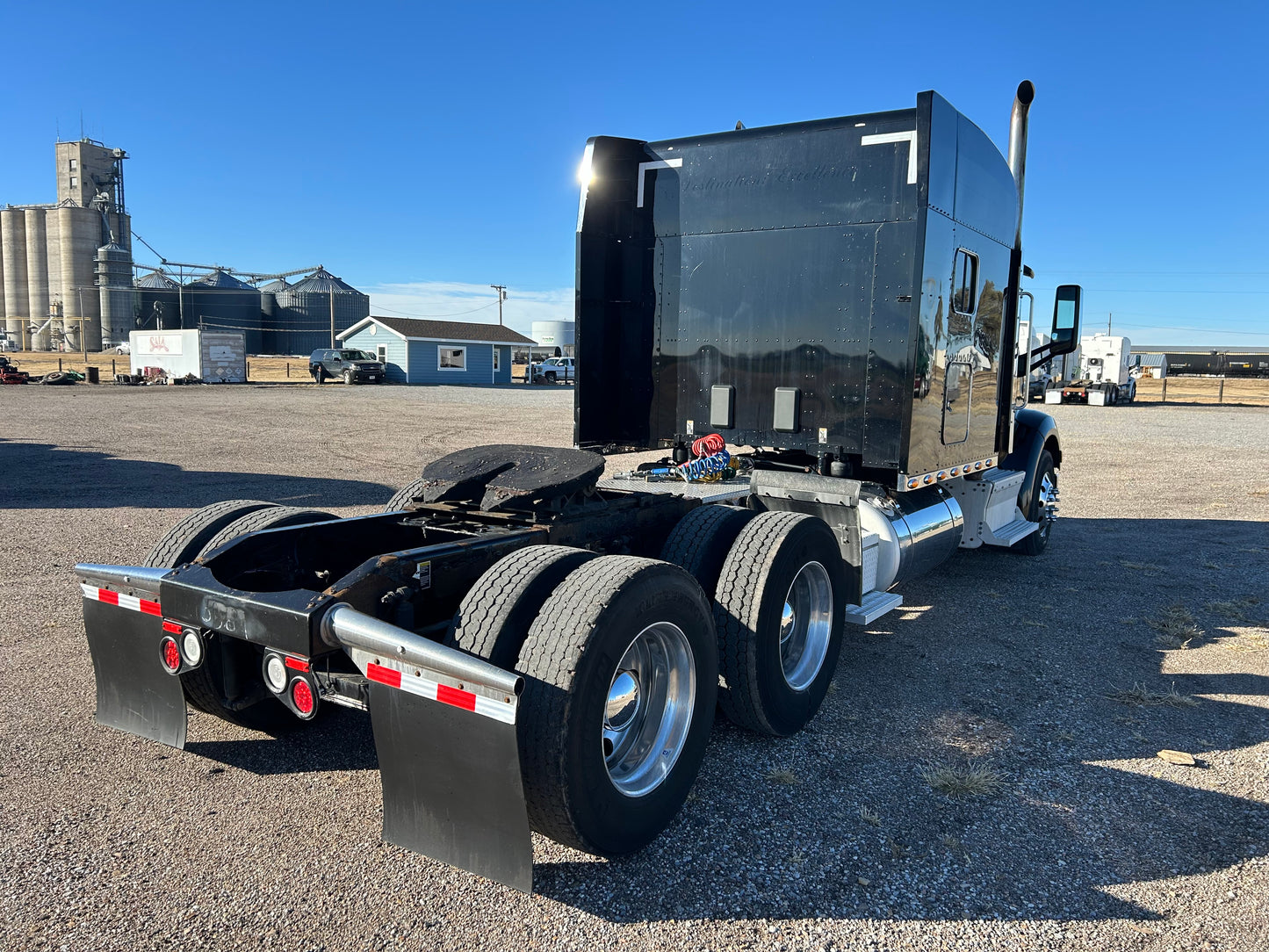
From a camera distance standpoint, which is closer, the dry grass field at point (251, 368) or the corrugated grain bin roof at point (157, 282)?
the dry grass field at point (251, 368)

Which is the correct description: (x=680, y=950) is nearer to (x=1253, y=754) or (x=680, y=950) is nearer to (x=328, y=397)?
(x=1253, y=754)

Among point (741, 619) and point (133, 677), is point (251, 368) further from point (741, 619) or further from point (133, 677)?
point (741, 619)

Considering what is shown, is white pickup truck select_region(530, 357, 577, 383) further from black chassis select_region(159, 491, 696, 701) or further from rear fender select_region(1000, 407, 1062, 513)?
black chassis select_region(159, 491, 696, 701)

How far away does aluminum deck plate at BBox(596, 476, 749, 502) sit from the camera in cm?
520

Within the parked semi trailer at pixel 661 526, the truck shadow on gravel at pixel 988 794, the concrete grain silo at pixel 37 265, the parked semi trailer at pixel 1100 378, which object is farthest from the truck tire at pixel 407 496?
the concrete grain silo at pixel 37 265

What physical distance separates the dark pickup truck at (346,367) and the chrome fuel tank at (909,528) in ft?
131

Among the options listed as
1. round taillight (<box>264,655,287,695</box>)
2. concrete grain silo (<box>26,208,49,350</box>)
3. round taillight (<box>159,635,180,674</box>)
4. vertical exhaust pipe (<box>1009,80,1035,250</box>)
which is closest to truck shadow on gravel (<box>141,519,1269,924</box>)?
round taillight (<box>159,635,180,674</box>)

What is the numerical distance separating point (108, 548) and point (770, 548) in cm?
622

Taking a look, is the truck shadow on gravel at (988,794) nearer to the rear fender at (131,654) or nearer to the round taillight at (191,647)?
the round taillight at (191,647)

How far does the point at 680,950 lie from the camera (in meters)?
2.67

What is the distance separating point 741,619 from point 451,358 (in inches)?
1825

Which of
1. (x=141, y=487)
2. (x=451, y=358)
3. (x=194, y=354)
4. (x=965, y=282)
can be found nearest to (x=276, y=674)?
(x=965, y=282)

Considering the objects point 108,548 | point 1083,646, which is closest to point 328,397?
point 108,548

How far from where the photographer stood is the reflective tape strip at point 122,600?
3.47 m
